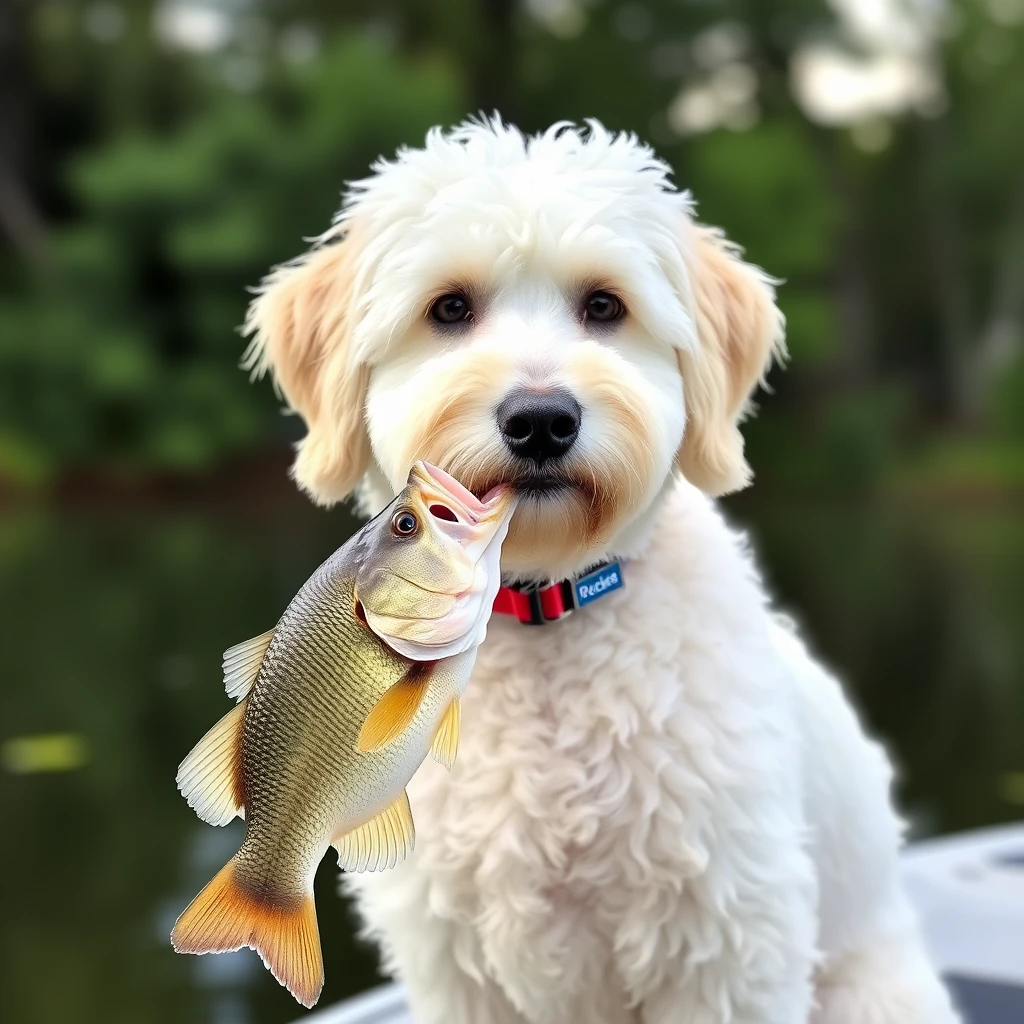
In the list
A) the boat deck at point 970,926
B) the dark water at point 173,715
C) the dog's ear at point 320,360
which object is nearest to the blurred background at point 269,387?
the dark water at point 173,715

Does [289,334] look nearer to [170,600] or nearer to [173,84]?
[170,600]

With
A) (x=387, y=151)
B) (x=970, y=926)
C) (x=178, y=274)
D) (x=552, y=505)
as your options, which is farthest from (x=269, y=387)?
(x=552, y=505)

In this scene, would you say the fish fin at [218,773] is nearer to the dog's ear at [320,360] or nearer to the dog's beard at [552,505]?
the dog's beard at [552,505]

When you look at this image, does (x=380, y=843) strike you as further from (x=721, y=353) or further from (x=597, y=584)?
(x=721, y=353)

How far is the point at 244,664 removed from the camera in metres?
1.20

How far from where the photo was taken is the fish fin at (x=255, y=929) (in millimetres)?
1106

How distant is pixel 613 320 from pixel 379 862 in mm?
781

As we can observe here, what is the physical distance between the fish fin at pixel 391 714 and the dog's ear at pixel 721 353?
71 centimetres

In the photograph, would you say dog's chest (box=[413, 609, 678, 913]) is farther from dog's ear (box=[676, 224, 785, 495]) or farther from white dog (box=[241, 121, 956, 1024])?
dog's ear (box=[676, 224, 785, 495])

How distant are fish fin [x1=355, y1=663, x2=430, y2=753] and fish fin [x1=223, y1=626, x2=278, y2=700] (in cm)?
12

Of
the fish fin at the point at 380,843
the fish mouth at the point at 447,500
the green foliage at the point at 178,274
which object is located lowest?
the fish fin at the point at 380,843

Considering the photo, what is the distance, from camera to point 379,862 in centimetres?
118

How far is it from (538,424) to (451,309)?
293 millimetres

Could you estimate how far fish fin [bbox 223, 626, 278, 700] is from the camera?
1187 millimetres
